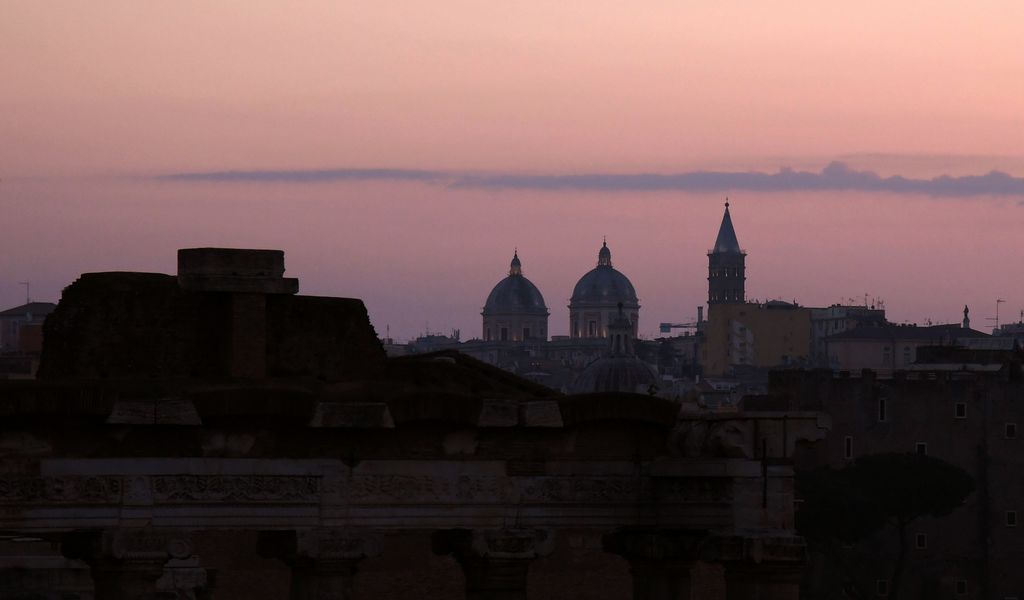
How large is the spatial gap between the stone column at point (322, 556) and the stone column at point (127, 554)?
0.59m

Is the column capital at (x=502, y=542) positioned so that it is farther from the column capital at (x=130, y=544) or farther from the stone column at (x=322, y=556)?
the column capital at (x=130, y=544)

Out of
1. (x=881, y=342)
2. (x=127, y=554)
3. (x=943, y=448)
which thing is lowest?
(x=943, y=448)

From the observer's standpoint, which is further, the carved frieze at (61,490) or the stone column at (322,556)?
the stone column at (322,556)

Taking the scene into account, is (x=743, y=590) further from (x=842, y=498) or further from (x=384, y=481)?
(x=842, y=498)

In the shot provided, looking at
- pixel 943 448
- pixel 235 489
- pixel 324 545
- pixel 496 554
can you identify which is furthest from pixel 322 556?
pixel 943 448

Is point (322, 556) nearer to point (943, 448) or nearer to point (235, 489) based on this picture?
point (235, 489)

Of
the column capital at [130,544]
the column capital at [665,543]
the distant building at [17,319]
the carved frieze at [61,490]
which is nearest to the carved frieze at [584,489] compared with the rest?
the column capital at [665,543]

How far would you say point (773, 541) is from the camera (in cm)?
1527

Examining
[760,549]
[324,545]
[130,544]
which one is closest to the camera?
[130,544]

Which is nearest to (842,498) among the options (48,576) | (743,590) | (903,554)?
(903,554)

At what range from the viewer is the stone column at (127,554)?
14.2m

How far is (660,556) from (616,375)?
389ft

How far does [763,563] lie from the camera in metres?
15.3

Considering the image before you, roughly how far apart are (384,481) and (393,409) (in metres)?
0.41
